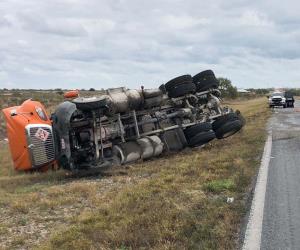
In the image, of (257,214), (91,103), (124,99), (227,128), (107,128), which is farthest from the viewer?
(227,128)

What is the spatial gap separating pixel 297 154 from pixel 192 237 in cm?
711

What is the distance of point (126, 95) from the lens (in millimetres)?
12367

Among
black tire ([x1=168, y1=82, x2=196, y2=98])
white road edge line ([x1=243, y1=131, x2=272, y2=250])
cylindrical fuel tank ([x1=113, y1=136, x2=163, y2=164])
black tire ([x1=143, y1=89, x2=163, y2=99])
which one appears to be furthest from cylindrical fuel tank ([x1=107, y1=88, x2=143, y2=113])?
white road edge line ([x1=243, y1=131, x2=272, y2=250])

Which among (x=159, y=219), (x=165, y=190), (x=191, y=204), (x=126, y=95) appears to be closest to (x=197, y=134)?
(x=126, y=95)

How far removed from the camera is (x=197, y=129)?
44.8 ft

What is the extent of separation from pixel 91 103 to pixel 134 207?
4.36 meters

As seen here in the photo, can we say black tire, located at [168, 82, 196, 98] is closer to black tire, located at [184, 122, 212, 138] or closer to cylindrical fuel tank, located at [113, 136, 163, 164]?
black tire, located at [184, 122, 212, 138]

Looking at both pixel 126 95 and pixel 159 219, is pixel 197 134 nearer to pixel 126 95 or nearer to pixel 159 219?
pixel 126 95

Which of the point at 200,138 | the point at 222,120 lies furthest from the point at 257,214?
the point at 222,120

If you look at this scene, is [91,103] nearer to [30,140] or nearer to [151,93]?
[30,140]

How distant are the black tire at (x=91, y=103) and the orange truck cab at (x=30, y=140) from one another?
2.94 feet

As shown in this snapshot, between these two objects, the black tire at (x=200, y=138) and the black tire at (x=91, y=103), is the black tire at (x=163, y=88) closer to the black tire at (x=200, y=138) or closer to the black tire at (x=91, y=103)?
the black tire at (x=200, y=138)

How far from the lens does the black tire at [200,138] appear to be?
13.5m

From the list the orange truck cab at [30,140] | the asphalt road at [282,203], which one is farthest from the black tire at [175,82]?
the orange truck cab at [30,140]
